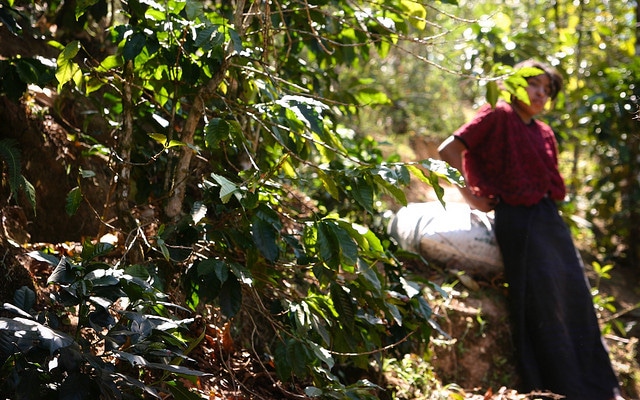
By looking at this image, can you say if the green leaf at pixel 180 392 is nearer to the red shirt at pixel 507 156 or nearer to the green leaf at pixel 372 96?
the green leaf at pixel 372 96

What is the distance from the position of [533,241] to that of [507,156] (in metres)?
0.48

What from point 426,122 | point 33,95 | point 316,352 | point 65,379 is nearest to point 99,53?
point 33,95

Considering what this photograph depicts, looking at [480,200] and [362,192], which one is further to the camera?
[480,200]

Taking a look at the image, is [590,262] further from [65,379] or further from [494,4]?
[65,379]

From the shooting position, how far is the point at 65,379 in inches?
72.4

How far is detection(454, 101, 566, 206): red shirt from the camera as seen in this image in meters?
4.20

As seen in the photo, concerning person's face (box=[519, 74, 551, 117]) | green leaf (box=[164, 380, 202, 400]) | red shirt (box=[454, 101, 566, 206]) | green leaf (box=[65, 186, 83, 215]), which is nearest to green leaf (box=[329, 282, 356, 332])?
green leaf (box=[164, 380, 202, 400])

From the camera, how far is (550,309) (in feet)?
13.5

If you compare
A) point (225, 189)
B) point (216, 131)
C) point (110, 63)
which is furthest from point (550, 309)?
point (110, 63)

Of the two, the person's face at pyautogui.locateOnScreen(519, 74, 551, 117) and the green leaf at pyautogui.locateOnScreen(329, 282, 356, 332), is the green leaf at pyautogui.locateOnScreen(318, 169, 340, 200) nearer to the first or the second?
the green leaf at pyautogui.locateOnScreen(329, 282, 356, 332)

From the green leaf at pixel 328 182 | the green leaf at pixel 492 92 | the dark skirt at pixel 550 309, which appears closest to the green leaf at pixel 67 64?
the green leaf at pixel 328 182

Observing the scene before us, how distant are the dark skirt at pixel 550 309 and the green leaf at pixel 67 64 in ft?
8.33

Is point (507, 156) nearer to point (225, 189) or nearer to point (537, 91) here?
point (537, 91)

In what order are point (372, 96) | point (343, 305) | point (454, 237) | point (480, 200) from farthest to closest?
1. point (454, 237)
2. point (480, 200)
3. point (372, 96)
4. point (343, 305)
